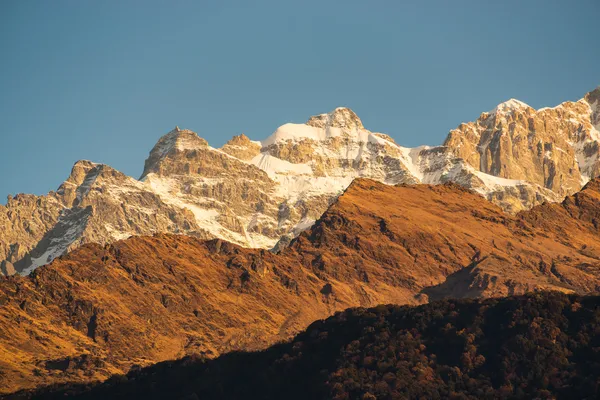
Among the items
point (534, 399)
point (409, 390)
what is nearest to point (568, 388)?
point (534, 399)

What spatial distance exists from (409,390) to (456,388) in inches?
225

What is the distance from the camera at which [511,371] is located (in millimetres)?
199500

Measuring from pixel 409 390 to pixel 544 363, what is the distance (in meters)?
16.4

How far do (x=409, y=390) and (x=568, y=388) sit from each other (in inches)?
744

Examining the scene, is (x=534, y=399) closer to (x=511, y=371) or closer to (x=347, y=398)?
(x=511, y=371)

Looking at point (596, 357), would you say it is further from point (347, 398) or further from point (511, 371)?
point (347, 398)

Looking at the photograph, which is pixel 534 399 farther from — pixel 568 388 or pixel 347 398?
pixel 347 398

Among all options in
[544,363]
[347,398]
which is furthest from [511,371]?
[347,398]

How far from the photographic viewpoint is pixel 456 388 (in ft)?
652

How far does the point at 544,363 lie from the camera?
198625 millimetres

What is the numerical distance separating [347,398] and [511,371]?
2001 centimetres

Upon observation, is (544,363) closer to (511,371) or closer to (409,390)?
(511,371)

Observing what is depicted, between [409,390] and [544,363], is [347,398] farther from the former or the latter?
[544,363]

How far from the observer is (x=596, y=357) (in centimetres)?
19800
